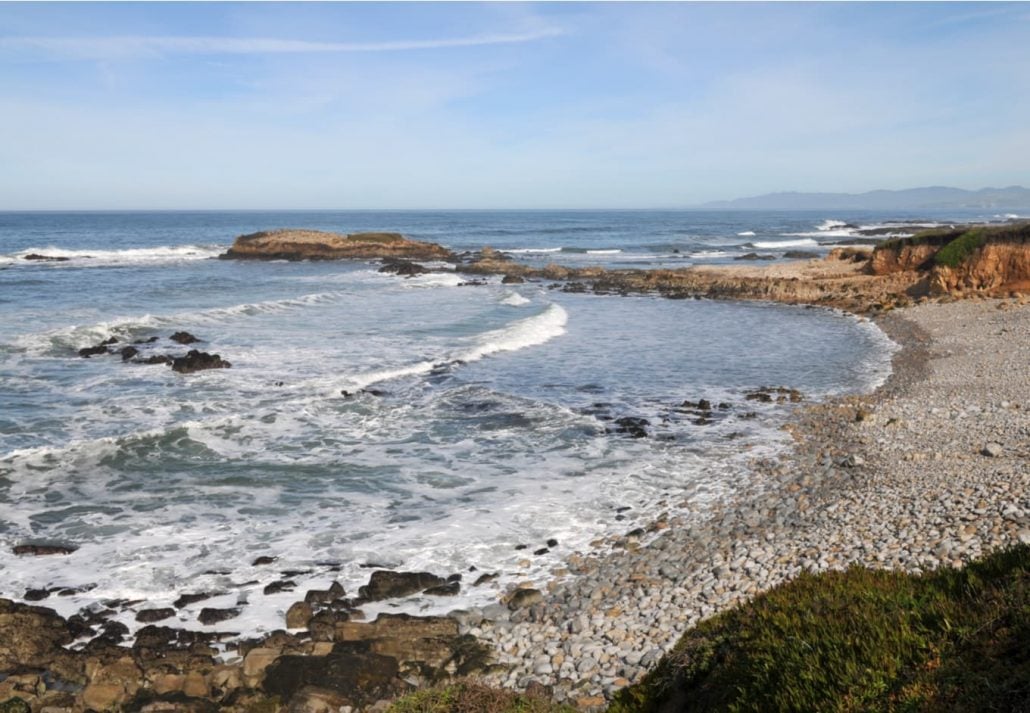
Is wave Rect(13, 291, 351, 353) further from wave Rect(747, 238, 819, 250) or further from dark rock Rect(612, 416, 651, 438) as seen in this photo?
wave Rect(747, 238, 819, 250)

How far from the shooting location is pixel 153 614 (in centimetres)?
852

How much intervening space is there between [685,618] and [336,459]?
7.92 m

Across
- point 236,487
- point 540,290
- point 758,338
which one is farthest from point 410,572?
point 540,290

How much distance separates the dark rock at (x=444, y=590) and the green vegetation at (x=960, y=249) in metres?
32.3

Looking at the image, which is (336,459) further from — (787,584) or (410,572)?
(787,584)

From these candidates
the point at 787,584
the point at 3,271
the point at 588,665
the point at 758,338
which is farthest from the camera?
the point at 3,271

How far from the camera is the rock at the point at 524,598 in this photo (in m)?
8.70

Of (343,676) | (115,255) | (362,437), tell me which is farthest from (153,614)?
(115,255)

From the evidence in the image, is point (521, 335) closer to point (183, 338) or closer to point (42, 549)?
point (183, 338)

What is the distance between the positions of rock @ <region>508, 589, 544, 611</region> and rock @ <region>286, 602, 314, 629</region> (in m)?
2.28

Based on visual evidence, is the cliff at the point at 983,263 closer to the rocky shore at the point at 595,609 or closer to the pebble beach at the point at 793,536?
the pebble beach at the point at 793,536

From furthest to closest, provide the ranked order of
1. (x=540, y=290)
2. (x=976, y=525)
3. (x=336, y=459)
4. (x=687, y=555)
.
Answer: (x=540, y=290), (x=336, y=459), (x=687, y=555), (x=976, y=525)

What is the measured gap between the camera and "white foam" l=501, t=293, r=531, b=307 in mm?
37250

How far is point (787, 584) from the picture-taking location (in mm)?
5930
